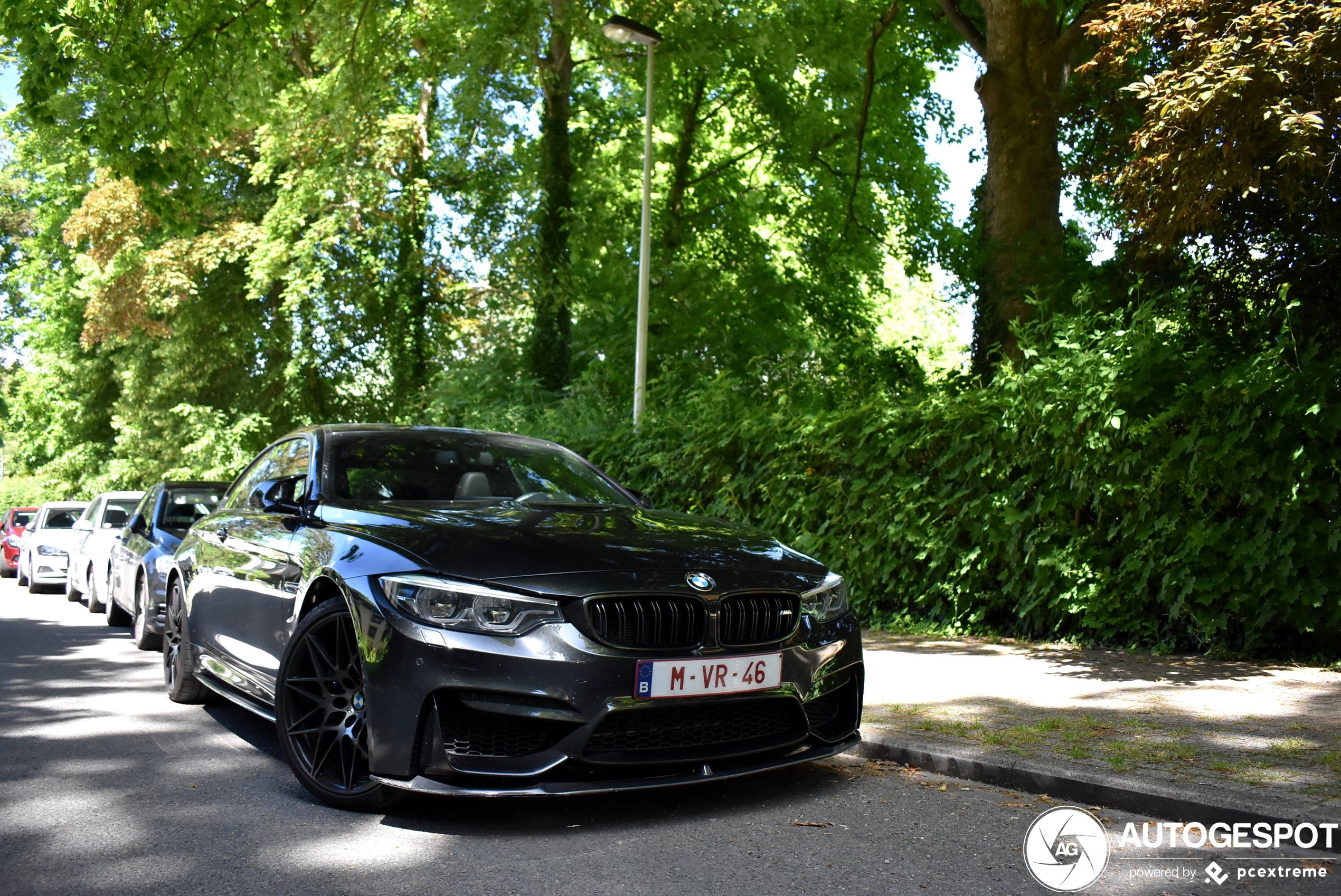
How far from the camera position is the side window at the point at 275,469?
244 inches

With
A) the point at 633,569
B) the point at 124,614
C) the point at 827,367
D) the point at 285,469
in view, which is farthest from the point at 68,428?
the point at 633,569

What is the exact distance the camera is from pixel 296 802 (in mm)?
4832

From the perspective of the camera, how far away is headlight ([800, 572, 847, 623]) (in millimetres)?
4863

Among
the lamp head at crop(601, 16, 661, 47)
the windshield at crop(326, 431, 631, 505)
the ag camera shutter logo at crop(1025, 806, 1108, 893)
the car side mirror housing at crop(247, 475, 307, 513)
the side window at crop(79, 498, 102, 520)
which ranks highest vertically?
the lamp head at crop(601, 16, 661, 47)

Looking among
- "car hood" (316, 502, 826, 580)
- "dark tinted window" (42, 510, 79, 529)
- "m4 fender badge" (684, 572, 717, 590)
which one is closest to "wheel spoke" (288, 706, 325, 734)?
"car hood" (316, 502, 826, 580)

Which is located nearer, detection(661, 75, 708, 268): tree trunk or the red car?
the red car

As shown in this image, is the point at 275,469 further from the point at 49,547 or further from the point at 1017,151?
the point at 49,547

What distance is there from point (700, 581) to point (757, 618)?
0.97 ft

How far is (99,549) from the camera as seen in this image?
13.8 metres

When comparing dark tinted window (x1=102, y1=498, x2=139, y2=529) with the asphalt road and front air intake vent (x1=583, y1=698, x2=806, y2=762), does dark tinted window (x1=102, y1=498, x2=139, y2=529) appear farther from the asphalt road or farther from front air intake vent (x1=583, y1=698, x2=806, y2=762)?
front air intake vent (x1=583, y1=698, x2=806, y2=762)

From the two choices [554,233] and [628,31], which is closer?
[628,31]

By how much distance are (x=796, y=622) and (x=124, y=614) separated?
396 inches

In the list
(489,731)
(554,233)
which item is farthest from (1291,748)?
(554,233)

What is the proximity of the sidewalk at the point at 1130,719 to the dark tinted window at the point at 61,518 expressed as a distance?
1654 cm
